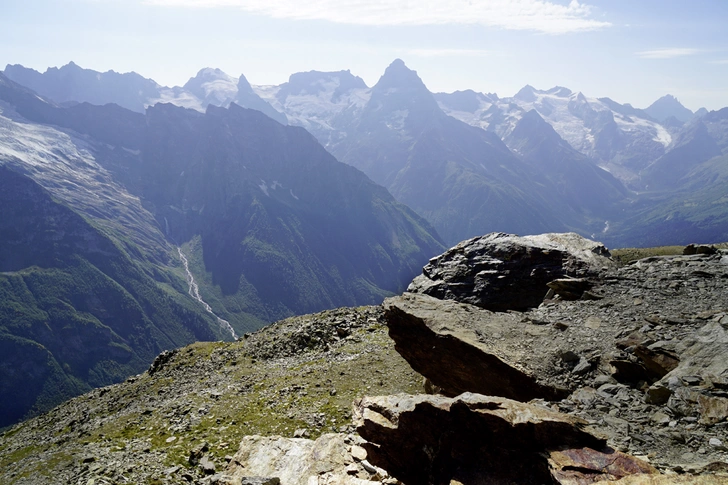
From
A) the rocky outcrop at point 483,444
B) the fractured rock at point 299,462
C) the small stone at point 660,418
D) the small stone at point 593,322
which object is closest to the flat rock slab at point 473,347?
the small stone at point 593,322

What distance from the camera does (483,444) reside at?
59.9 feet

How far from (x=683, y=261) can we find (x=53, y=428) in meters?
74.0

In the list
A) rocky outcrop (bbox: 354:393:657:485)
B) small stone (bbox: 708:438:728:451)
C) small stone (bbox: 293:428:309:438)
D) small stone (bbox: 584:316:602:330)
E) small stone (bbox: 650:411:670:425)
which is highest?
small stone (bbox: 584:316:602:330)

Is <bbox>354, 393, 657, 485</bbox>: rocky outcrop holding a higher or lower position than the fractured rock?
higher

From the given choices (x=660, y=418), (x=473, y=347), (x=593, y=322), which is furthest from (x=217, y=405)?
(x=660, y=418)

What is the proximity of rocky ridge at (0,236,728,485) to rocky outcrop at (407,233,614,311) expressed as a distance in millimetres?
953

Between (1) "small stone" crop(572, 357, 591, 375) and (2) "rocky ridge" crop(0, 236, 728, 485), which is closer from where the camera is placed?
(2) "rocky ridge" crop(0, 236, 728, 485)

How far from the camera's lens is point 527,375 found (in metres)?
24.0

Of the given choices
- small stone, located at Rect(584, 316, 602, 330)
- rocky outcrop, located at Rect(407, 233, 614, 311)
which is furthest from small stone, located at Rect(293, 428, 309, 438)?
small stone, located at Rect(584, 316, 602, 330)

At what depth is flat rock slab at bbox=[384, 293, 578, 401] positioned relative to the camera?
2441cm

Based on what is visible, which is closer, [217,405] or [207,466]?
[207,466]

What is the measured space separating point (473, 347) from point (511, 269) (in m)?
12.9

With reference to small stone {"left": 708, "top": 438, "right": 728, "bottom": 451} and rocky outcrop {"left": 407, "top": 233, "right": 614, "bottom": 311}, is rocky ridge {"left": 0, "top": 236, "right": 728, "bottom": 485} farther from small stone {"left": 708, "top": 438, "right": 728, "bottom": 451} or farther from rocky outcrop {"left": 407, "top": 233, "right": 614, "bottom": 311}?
rocky outcrop {"left": 407, "top": 233, "right": 614, "bottom": 311}

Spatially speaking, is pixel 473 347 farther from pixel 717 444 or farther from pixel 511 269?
pixel 511 269
